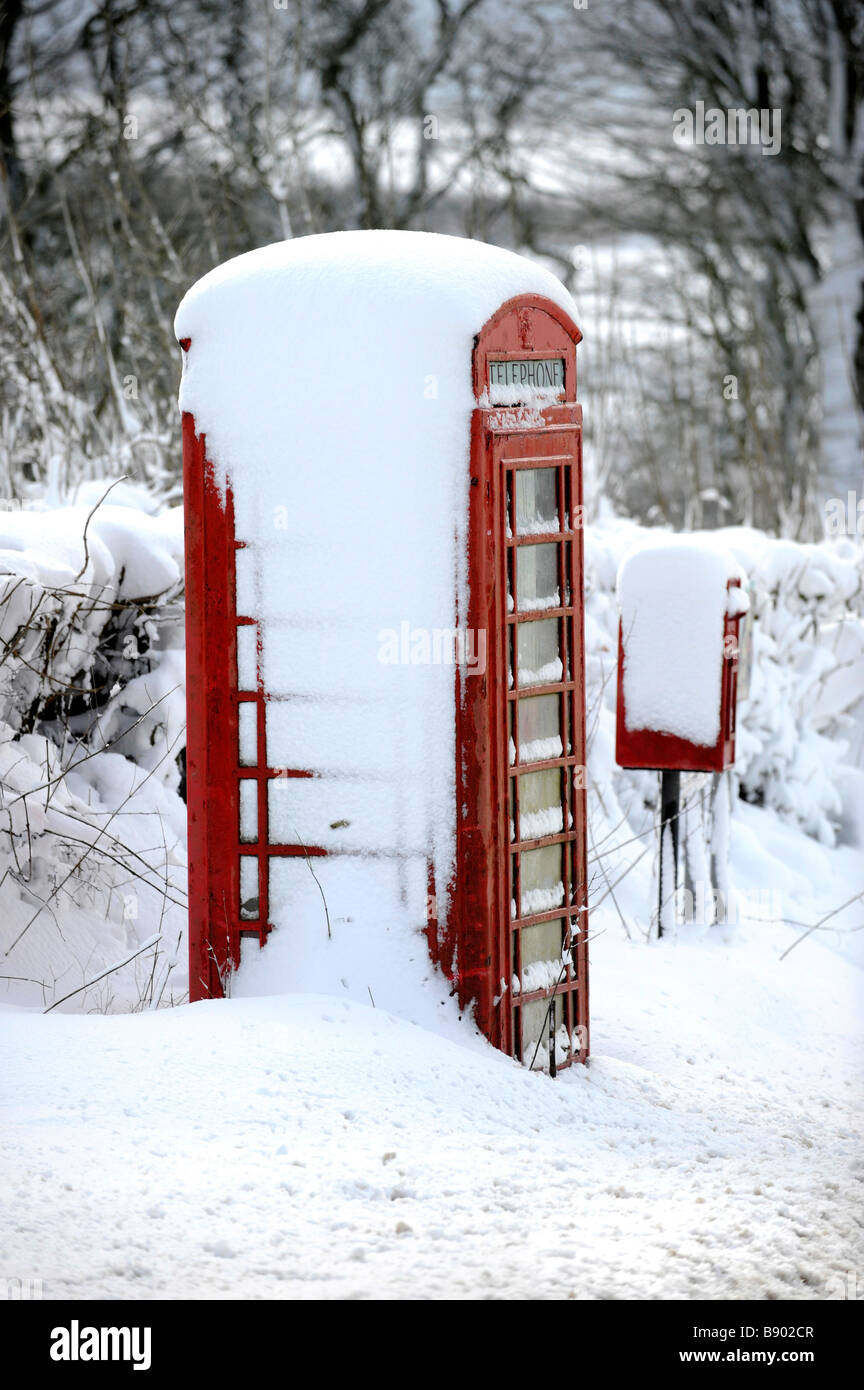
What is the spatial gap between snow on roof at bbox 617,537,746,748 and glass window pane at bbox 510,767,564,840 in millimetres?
1585

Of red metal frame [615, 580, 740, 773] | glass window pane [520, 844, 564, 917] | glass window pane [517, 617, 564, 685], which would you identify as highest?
glass window pane [517, 617, 564, 685]

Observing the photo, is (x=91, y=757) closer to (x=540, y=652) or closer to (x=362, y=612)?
(x=362, y=612)

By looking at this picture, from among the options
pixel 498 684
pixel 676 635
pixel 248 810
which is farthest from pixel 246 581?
pixel 676 635

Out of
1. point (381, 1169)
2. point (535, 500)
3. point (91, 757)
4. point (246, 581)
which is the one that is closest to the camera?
point (381, 1169)

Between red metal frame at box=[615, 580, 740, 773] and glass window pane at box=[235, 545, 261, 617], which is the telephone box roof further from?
red metal frame at box=[615, 580, 740, 773]

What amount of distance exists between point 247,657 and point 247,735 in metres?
0.21

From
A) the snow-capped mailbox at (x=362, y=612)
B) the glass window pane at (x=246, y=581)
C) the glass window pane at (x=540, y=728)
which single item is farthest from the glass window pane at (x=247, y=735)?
the glass window pane at (x=540, y=728)

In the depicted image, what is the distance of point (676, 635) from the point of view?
18.4 feet

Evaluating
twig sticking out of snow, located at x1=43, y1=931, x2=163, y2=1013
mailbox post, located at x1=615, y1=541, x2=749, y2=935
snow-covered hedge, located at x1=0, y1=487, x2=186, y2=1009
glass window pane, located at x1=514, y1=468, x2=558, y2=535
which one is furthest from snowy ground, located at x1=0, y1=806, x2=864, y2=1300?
mailbox post, located at x1=615, y1=541, x2=749, y2=935

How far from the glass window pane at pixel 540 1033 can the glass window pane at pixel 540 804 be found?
486 millimetres

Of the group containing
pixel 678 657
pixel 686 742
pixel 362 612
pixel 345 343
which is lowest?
pixel 686 742

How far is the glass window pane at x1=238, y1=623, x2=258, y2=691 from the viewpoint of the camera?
3809 millimetres

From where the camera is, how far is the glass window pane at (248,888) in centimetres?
384

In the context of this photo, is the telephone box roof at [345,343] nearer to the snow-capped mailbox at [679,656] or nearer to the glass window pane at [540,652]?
the glass window pane at [540,652]
